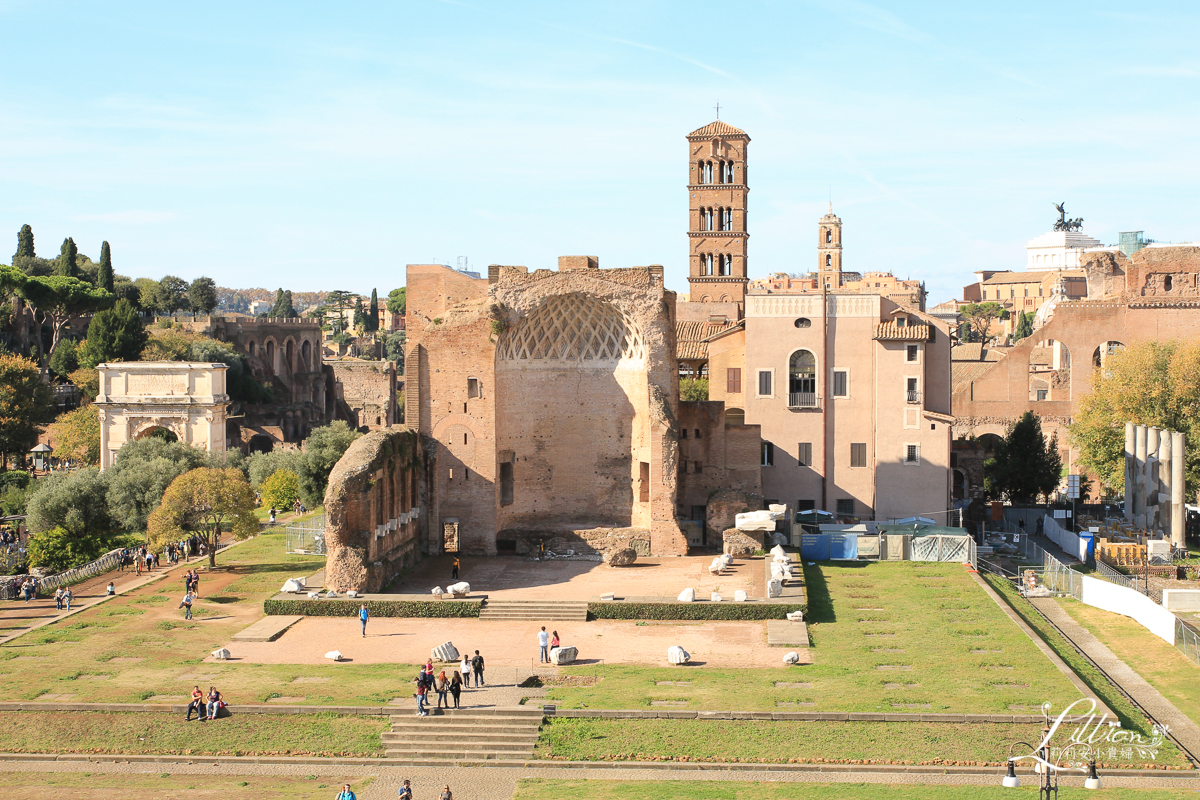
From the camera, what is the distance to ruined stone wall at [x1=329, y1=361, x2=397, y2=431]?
103688 mm

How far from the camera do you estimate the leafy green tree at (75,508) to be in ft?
153

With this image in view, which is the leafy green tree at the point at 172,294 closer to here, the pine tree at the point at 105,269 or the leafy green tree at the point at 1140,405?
the pine tree at the point at 105,269

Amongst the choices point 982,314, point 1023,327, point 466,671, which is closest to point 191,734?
point 466,671

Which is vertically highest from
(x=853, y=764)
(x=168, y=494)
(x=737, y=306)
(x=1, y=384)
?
(x=737, y=306)

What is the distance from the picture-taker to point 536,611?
112ft

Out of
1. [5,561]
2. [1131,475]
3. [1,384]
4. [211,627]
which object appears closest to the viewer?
[211,627]

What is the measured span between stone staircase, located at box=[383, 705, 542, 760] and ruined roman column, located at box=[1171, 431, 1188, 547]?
28.8m

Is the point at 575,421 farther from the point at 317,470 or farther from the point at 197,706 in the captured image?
the point at 197,706

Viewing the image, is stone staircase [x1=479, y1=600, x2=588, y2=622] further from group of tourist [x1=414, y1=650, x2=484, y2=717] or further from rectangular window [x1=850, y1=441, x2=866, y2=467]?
rectangular window [x1=850, y1=441, x2=866, y2=467]

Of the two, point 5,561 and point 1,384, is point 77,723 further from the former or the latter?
point 1,384

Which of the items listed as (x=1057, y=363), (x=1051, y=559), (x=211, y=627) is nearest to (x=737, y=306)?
(x=1057, y=363)

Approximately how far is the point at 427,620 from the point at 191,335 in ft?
228

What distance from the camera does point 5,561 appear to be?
42.0 metres

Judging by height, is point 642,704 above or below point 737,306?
below
